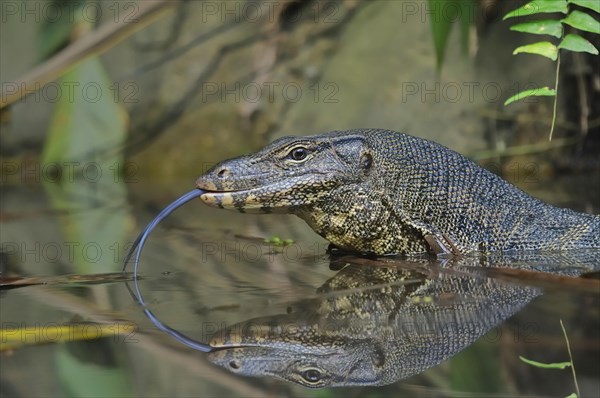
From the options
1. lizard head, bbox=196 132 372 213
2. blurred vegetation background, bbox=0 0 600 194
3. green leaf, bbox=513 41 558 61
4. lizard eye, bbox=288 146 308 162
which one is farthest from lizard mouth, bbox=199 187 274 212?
blurred vegetation background, bbox=0 0 600 194

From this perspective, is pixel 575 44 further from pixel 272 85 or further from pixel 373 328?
pixel 272 85


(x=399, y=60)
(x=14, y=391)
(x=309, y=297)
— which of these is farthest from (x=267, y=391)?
(x=399, y=60)

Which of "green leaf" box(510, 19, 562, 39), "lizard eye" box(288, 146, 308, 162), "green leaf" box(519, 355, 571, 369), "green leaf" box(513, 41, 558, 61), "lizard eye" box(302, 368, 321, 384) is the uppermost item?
"green leaf" box(510, 19, 562, 39)

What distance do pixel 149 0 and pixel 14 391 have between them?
6.25 m

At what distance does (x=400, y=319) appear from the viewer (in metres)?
3.67

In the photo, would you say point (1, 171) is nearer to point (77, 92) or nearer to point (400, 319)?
point (77, 92)

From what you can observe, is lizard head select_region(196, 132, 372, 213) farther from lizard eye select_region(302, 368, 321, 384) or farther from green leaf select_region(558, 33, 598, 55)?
lizard eye select_region(302, 368, 321, 384)

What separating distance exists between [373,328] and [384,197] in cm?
191

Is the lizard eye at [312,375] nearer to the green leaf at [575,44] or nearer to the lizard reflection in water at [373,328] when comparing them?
the lizard reflection in water at [373,328]

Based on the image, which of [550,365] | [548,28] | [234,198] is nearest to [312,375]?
[550,365]

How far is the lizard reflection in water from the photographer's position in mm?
3072

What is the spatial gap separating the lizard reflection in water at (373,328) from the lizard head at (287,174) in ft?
2.53

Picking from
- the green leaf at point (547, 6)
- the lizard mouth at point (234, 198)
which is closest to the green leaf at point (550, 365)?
the lizard mouth at point (234, 198)

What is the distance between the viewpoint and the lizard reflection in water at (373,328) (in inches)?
121
